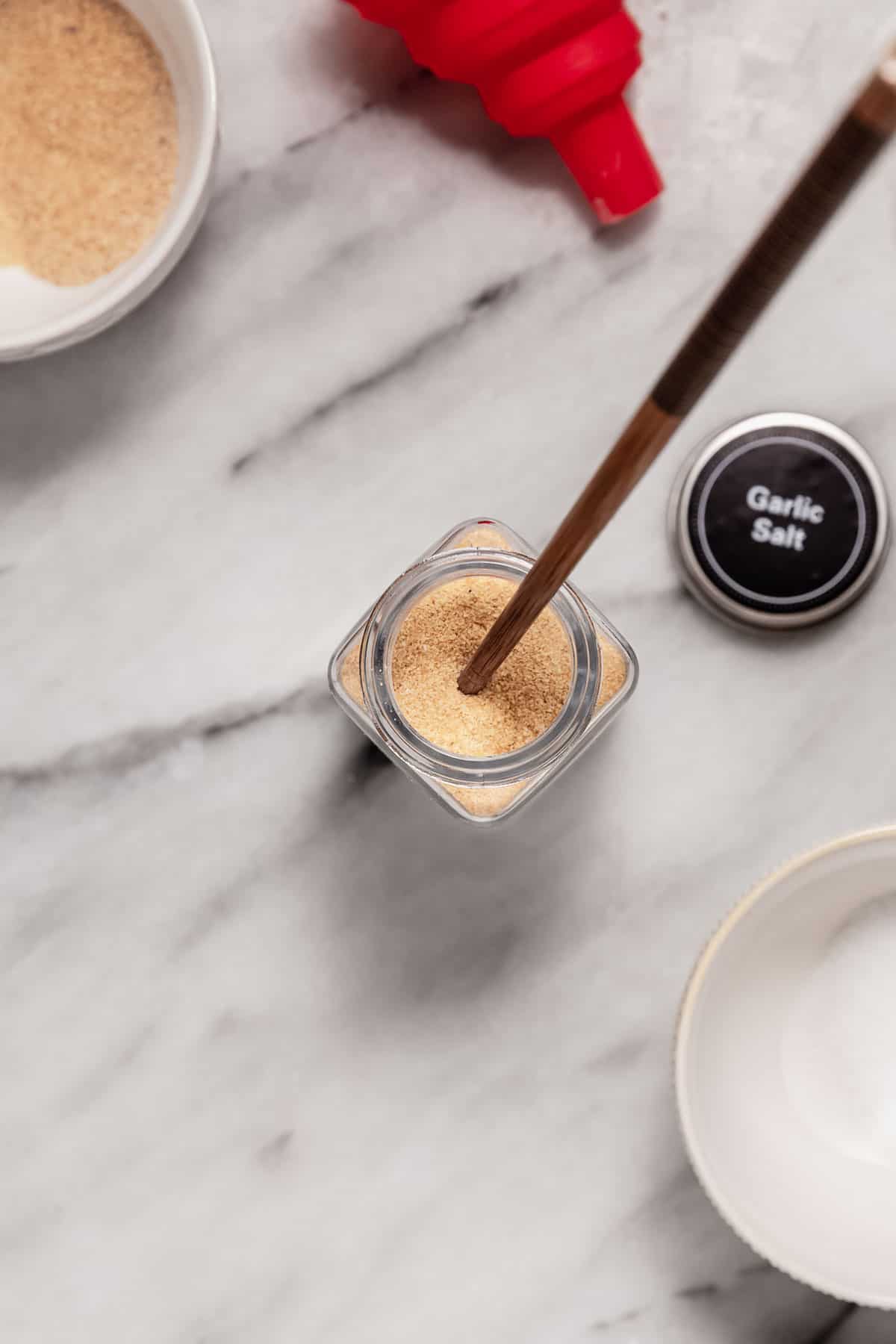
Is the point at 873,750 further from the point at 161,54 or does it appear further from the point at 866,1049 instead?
the point at 161,54

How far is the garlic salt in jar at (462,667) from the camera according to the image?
1.56 ft

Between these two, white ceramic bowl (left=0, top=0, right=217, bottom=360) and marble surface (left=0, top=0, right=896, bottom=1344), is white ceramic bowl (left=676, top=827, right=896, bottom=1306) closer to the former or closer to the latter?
marble surface (left=0, top=0, right=896, bottom=1344)

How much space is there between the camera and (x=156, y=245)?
509mm

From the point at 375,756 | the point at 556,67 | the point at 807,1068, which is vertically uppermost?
the point at 556,67

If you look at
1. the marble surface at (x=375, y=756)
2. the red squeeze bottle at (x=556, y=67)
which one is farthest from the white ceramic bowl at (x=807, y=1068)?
the red squeeze bottle at (x=556, y=67)

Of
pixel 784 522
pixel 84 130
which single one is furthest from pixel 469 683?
pixel 84 130

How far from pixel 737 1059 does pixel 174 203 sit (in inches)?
15.7

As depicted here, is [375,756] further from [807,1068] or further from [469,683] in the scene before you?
[807,1068]

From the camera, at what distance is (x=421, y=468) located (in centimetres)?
56

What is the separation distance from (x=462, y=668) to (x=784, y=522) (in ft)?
0.51

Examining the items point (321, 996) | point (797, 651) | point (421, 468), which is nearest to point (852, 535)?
point (797, 651)

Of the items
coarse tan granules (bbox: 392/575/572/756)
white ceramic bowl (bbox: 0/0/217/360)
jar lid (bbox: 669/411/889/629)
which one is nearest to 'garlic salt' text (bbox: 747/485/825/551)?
jar lid (bbox: 669/411/889/629)

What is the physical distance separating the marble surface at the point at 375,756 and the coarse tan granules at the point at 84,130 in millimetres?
33

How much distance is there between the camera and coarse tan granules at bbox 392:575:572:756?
480 mm
